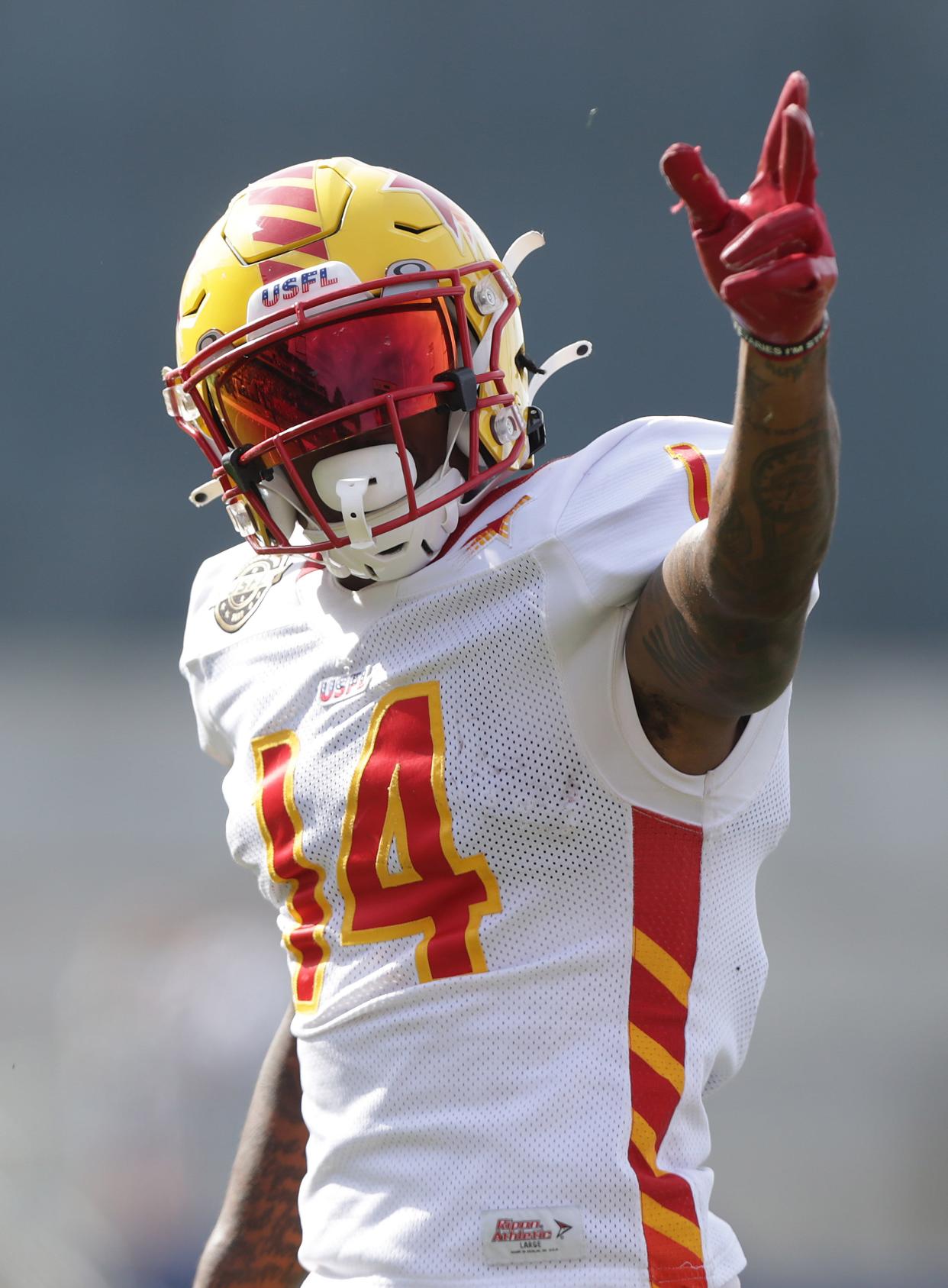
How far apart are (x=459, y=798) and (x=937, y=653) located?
1.60 m

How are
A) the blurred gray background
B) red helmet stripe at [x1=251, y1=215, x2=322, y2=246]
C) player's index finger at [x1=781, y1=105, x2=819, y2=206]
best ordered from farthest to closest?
the blurred gray background < red helmet stripe at [x1=251, y1=215, x2=322, y2=246] < player's index finger at [x1=781, y1=105, x2=819, y2=206]

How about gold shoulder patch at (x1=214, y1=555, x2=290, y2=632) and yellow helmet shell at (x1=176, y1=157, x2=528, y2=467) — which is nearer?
yellow helmet shell at (x1=176, y1=157, x2=528, y2=467)

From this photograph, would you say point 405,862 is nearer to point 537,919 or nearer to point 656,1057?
point 537,919

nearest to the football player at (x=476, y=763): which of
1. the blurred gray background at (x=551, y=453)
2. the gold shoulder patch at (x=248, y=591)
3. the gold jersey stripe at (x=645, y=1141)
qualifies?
the gold jersey stripe at (x=645, y=1141)

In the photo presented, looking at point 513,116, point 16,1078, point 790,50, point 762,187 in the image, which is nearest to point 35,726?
point 16,1078

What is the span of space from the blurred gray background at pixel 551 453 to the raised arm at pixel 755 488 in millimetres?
1379

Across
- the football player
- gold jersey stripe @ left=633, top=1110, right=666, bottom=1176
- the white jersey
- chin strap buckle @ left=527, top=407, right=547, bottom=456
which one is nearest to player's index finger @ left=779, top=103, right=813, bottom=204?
the football player

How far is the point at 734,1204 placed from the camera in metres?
2.32

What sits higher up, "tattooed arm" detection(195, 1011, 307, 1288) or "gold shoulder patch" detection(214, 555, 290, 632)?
"gold shoulder patch" detection(214, 555, 290, 632)

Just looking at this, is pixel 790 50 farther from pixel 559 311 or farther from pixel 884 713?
pixel 884 713

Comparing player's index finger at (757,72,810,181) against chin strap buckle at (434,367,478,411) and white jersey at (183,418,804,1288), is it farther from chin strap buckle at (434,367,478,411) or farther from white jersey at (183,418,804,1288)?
chin strap buckle at (434,367,478,411)

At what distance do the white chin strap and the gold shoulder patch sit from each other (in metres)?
0.23

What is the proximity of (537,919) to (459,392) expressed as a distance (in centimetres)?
45

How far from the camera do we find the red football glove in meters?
0.88
